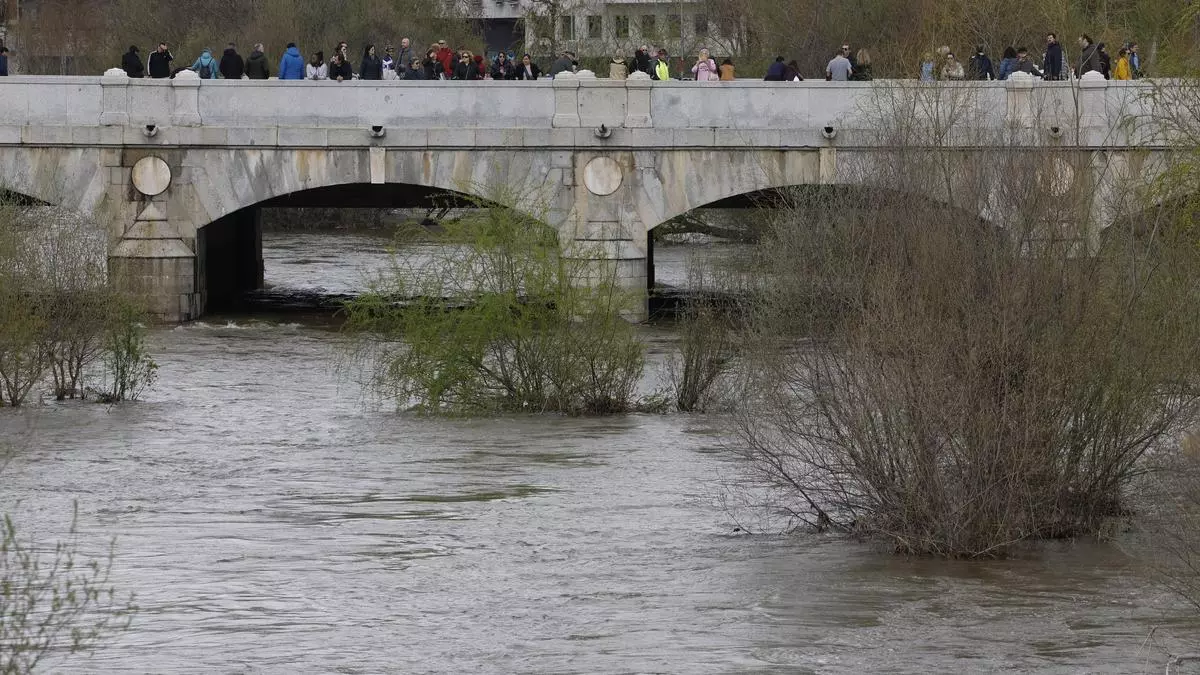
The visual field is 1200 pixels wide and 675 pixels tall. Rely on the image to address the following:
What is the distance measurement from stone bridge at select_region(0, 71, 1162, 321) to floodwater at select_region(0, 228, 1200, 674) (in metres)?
9.08

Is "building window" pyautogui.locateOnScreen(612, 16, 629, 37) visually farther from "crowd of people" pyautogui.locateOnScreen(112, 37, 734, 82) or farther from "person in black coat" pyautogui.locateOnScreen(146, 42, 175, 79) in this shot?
"person in black coat" pyautogui.locateOnScreen(146, 42, 175, 79)

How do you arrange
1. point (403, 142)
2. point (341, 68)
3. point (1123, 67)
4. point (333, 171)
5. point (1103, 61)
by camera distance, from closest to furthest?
point (403, 142) < point (1123, 67) < point (333, 171) < point (1103, 61) < point (341, 68)

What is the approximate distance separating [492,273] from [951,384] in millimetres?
9464

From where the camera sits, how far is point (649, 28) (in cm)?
6059

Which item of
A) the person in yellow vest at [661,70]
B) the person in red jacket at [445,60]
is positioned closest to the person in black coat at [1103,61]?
the person in yellow vest at [661,70]

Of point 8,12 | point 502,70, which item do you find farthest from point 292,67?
point 8,12

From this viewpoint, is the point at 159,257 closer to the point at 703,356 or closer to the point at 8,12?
the point at 703,356

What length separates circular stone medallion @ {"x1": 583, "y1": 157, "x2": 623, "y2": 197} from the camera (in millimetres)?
32406

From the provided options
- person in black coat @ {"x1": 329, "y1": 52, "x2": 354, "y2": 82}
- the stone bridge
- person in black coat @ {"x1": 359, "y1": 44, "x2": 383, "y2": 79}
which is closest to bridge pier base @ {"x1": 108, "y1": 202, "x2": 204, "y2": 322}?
the stone bridge

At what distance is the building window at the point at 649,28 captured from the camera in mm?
56562

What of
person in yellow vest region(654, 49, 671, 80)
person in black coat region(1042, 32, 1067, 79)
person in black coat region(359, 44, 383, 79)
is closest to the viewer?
person in black coat region(1042, 32, 1067, 79)

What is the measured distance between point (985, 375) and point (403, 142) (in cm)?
1779

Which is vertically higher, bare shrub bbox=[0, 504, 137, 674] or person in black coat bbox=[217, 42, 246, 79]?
person in black coat bbox=[217, 42, 246, 79]

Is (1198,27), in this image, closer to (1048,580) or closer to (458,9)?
(1048,580)
